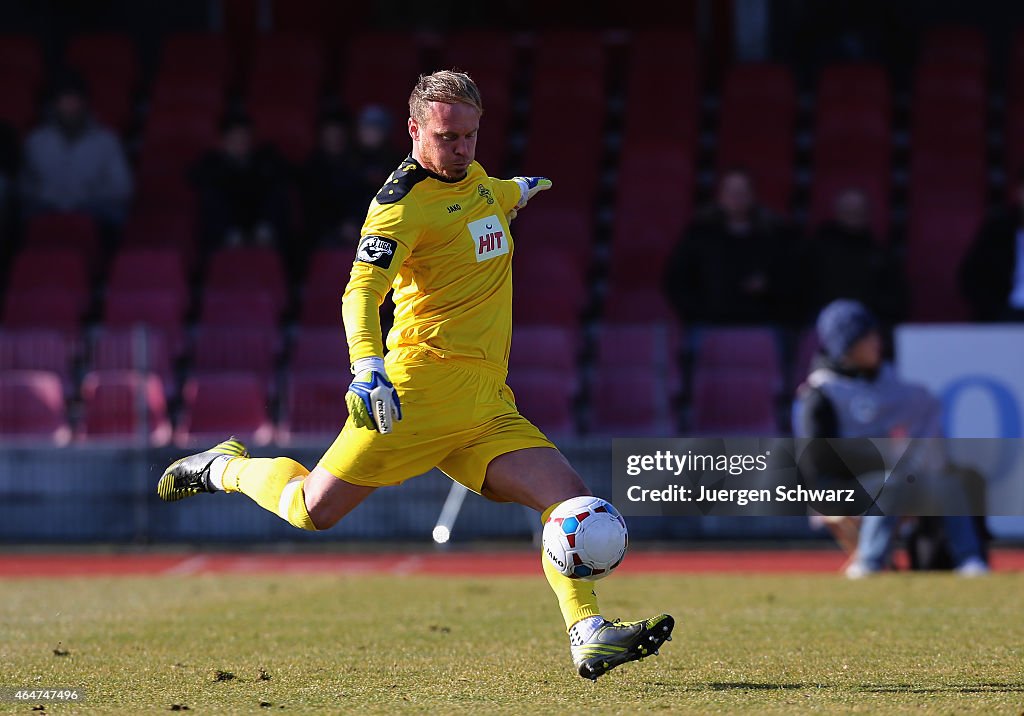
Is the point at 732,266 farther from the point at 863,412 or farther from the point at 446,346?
the point at 446,346

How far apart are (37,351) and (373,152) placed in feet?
11.2

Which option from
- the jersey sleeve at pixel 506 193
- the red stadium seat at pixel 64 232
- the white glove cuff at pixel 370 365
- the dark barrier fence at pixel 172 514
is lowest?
the dark barrier fence at pixel 172 514

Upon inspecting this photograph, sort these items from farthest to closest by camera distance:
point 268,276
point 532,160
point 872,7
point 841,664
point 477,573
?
1. point 872,7
2. point 532,160
3. point 268,276
4. point 477,573
5. point 841,664

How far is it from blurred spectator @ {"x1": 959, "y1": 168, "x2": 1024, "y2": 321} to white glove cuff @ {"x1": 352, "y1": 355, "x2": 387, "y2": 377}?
8.91 m

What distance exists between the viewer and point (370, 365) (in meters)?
6.27

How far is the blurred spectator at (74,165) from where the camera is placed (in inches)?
634

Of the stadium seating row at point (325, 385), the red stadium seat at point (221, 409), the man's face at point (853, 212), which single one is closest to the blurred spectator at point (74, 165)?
the stadium seating row at point (325, 385)

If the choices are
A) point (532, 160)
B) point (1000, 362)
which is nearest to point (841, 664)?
point (1000, 362)

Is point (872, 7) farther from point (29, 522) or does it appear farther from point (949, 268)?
point (29, 522)

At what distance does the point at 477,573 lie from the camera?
503 inches

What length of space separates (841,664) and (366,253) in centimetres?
265

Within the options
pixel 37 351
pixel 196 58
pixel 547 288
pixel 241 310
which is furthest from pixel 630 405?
pixel 196 58

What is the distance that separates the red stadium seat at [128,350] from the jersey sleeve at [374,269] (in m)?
7.68

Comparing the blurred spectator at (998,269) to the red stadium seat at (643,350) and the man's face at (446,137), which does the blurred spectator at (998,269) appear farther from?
the man's face at (446,137)
